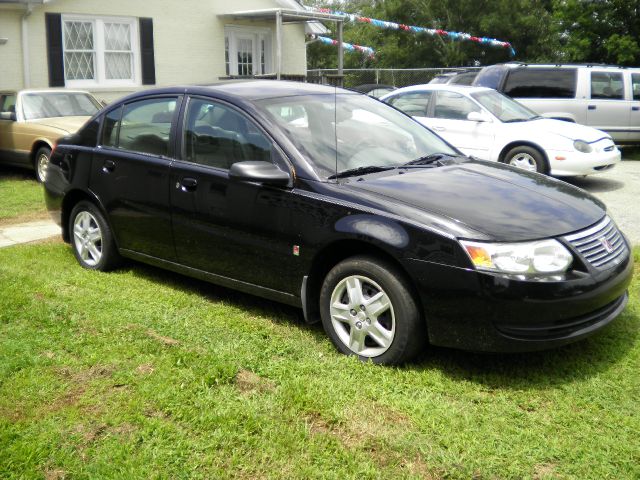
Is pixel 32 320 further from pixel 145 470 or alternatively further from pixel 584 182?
pixel 584 182

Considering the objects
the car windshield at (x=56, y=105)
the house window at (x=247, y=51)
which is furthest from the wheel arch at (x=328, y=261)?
the house window at (x=247, y=51)

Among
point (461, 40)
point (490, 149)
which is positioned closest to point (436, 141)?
point (490, 149)

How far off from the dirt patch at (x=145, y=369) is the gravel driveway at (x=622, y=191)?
16.6ft

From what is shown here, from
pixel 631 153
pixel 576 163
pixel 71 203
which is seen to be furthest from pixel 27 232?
pixel 631 153

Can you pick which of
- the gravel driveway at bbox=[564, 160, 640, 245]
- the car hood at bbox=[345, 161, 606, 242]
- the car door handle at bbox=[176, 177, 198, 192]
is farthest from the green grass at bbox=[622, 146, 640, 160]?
the car door handle at bbox=[176, 177, 198, 192]

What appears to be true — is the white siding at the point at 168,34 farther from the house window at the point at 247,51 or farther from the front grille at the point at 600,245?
the front grille at the point at 600,245

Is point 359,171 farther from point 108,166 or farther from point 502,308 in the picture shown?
point 108,166

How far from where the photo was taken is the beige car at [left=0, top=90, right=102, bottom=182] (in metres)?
11.9

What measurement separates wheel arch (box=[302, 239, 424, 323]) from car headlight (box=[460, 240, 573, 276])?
0.42 m

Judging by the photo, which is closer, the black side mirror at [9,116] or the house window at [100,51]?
the black side mirror at [9,116]

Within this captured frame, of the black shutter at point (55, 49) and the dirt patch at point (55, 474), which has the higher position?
the black shutter at point (55, 49)

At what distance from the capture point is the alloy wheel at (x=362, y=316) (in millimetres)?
4234

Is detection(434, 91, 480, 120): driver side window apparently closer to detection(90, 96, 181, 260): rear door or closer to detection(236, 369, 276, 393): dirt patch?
detection(90, 96, 181, 260): rear door

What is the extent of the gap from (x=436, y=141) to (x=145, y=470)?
3.42 meters
